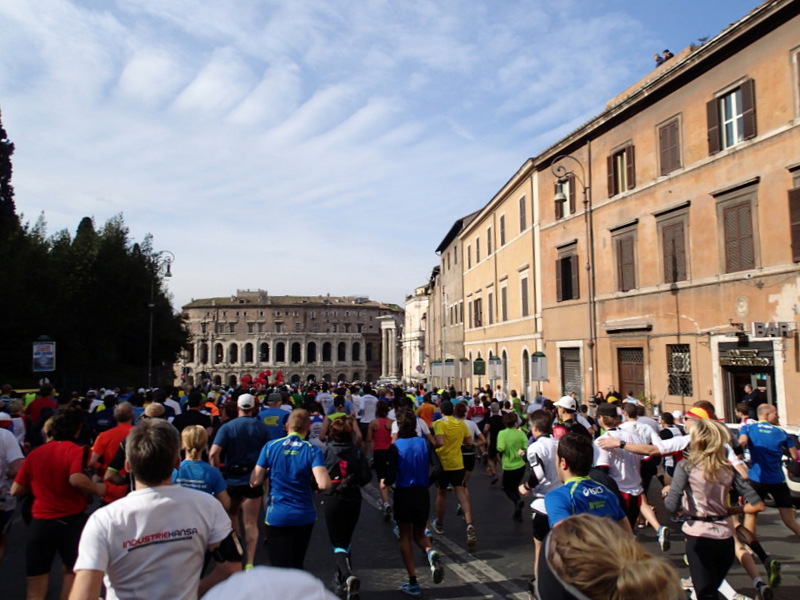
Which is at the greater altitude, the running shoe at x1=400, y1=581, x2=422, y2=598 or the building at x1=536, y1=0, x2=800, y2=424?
the building at x1=536, y1=0, x2=800, y2=424

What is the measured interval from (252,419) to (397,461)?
1.81m

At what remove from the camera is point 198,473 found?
5.07 metres

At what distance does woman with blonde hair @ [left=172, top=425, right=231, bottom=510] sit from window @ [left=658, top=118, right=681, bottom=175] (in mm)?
16867

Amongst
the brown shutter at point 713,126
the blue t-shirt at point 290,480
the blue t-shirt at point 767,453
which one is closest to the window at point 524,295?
the brown shutter at point 713,126

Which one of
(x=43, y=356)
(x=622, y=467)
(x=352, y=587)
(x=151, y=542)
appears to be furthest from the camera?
(x=43, y=356)

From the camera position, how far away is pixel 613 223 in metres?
21.2

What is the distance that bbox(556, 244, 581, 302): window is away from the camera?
23516 millimetres

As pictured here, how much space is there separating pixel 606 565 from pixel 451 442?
6.59 m

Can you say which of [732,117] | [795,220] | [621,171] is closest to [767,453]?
[795,220]

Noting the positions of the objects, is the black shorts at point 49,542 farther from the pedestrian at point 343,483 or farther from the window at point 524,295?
the window at point 524,295

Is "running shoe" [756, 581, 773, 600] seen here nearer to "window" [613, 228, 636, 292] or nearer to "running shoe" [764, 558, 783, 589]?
"running shoe" [764, 558, 783, 589]

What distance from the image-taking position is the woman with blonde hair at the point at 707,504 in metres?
4.85

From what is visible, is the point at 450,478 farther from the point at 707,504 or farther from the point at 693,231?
the point at 693,231

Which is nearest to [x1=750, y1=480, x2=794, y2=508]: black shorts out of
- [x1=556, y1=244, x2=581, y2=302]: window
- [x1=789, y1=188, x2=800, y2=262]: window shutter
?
[x1=789, y1=188, x2=800, y2=262]: window shutter
